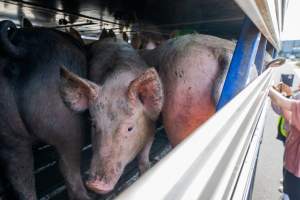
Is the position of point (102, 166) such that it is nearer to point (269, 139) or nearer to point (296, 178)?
point (296, 178)

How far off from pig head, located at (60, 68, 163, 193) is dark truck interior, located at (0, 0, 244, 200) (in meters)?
0.28

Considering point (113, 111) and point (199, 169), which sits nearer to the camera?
point (199, 169)

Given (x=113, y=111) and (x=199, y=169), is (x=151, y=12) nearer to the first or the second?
(x=113, y=111)

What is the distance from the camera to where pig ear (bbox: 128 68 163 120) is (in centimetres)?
92

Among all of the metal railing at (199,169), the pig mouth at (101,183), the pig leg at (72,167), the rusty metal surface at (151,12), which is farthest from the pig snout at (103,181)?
the rusty metal surface at (151,12)

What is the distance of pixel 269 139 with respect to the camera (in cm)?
362

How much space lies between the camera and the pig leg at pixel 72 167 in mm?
1094

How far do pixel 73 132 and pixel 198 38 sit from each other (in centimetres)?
68

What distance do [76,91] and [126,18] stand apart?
5.84 ft

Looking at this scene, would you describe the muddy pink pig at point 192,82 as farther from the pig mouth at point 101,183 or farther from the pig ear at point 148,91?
the pig mouth at point 101,183

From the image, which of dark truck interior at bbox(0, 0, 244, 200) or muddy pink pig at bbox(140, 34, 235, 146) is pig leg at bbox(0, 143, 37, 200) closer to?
dark truck interior at bbox(0, 0, 244, 200)

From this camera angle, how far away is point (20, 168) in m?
1.11

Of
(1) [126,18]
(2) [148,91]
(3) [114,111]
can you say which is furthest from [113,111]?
(1) [126,18]

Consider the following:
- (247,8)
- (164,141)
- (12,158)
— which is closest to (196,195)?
(247,8)
